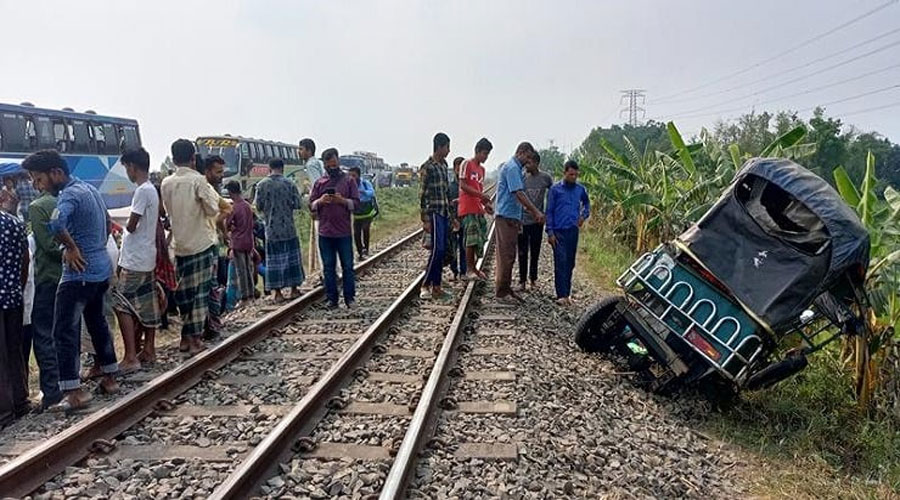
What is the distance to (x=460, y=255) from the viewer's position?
10852 millimetres

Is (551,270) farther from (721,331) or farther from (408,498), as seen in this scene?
(408,498)

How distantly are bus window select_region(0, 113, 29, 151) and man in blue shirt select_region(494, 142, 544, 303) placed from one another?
16212mm

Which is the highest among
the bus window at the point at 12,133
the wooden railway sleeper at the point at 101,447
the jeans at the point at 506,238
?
the bus window at the point at 12,133

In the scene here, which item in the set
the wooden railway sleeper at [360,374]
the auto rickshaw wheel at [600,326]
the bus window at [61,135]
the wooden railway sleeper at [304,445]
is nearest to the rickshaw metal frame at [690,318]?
the auto rickshaw wheel at [600,326]

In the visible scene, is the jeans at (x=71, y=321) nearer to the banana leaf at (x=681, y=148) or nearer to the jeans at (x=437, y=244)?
the jeans at (x=437, y=244)

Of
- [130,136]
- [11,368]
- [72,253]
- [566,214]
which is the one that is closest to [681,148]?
[566,214]

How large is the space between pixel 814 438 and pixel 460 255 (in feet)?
20.6

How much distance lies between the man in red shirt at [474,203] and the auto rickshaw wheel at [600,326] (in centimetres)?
257

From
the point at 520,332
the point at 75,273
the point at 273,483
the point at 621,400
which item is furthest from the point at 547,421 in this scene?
the point at 75,273

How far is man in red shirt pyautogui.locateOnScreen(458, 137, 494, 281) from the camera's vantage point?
361 inches

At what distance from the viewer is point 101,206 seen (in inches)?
218

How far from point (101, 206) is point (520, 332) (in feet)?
14.0

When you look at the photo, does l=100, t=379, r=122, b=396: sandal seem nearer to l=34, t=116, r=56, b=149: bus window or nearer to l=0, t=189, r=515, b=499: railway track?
l=0, t=189, r=515, b=499: railway track

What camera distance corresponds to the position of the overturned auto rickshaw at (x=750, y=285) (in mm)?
5113
